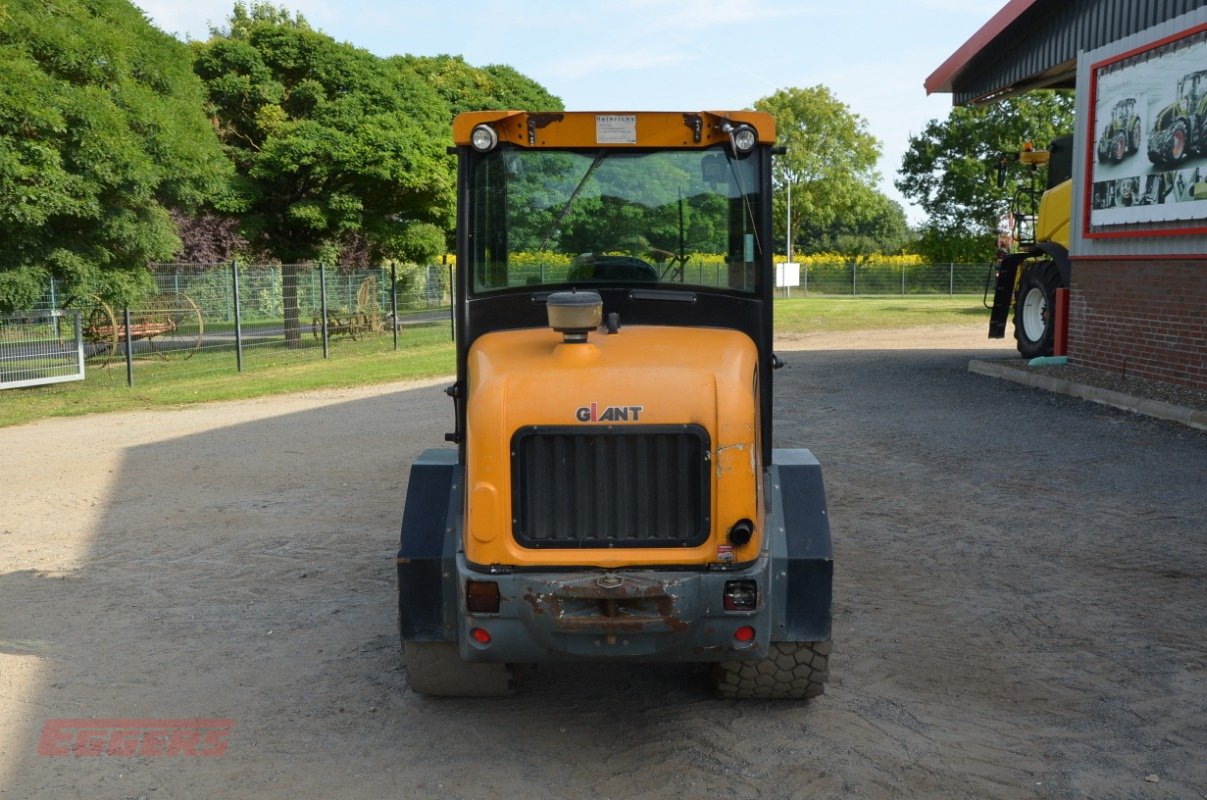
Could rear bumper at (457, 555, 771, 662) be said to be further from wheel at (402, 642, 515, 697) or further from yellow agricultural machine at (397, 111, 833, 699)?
wheel at (402, 642, 515, 697)

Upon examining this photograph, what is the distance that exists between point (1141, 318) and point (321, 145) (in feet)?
55.0

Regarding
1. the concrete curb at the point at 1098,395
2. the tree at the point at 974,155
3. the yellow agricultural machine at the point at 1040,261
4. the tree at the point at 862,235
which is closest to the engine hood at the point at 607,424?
the concrete curb at the point at 1098,395

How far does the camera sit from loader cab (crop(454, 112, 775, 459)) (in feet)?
15.9

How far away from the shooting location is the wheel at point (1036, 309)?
639 inches

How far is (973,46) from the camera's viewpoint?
17578 millimetres

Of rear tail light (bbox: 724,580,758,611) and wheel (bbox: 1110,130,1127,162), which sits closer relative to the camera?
rear tail light (bbox: 724,580,758,611)

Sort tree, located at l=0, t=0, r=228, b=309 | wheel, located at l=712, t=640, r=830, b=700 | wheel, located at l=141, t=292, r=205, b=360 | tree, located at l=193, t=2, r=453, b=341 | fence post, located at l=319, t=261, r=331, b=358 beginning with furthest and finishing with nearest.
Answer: tree, located at l=193, t=2, r=453, b=341, fence post, located at l=319, t=261, r=331, b=358, wheel, located at l=141, t=292, r=205, b=360, tree, located at l=0, t=0, r=228, b=309, wheel, located at l=712, t=640, r=830, b=700

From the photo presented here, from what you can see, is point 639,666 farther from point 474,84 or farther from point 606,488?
point 474,84

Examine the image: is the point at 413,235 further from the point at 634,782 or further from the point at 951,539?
the point at 634,782

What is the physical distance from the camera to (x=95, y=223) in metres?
16.9

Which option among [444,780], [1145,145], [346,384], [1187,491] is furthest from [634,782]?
[346,384]

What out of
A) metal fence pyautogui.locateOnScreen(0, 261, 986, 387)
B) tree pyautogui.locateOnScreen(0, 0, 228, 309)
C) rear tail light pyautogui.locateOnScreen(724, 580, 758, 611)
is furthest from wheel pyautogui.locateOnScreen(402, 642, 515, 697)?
metal fence pyautogui.locateOnScreen(0, 261, 986, 387)

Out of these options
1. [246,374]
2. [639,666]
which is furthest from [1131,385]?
[246,374]

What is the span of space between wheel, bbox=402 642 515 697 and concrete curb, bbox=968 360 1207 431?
8802 millimetres
